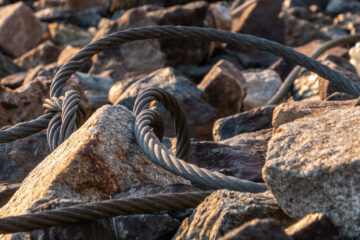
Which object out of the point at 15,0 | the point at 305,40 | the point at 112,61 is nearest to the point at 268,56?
the point at 305,40

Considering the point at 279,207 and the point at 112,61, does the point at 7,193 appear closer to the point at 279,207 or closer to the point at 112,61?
the point at 279,207

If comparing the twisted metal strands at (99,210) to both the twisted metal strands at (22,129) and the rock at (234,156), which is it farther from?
the twisted metal strands at (22,129)

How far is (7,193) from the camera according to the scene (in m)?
1.75

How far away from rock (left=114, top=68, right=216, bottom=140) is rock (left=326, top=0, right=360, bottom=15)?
7.81m

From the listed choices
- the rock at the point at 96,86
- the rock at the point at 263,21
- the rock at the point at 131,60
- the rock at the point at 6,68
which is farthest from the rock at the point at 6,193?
the rock at the point at 263,21

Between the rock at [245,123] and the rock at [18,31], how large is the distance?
593 cm

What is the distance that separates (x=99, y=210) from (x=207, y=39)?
3.15 feet

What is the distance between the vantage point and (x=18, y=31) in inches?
313

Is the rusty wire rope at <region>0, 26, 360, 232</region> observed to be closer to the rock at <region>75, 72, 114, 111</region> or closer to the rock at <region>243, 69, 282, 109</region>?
the rock at <region>75, 72, 114, 111</region>

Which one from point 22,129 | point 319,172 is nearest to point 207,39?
point 22,129

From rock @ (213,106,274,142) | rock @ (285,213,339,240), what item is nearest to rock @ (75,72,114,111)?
rock @ (213,106,274,142)

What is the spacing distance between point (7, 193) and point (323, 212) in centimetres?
115

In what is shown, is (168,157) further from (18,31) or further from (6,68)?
(18,31)

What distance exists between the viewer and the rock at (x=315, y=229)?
0.95 m
